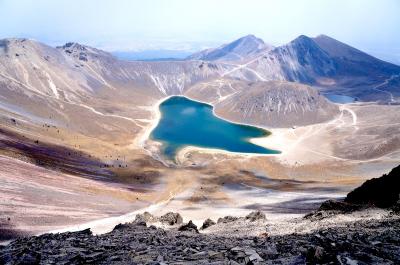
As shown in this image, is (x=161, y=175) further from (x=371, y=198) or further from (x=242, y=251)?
(x=242, y=251)

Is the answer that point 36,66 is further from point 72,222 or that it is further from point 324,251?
point 324,251

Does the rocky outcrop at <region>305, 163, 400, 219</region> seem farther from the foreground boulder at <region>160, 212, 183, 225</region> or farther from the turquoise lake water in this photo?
the turquoise lake water

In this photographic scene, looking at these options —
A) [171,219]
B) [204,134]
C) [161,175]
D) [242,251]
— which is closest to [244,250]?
[242,251]

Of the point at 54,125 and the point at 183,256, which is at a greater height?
the point at 54,125

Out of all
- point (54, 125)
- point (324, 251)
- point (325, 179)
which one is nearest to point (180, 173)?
point (325, 179)

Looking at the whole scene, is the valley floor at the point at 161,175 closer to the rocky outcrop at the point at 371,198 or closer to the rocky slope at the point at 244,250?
the rocky outcrop at the point at 371,198
